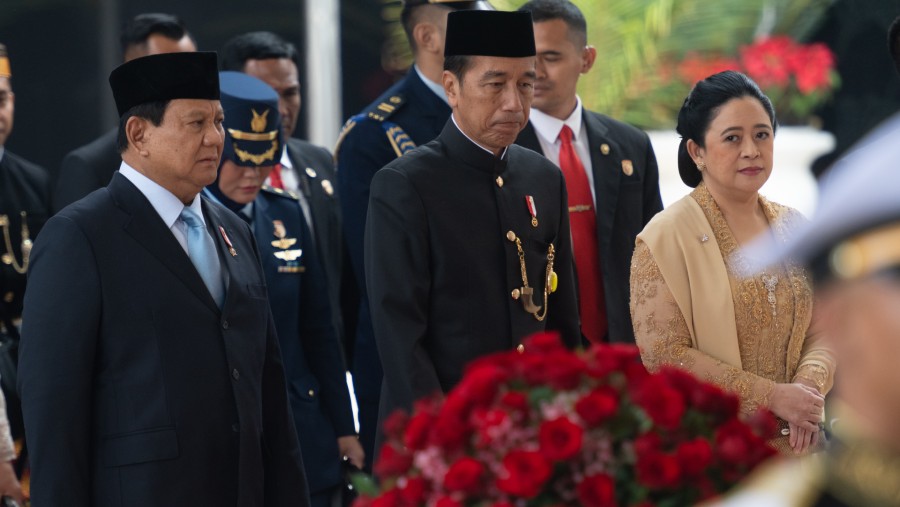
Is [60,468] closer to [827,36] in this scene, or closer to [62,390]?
[62,390]

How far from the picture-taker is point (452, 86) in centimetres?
373

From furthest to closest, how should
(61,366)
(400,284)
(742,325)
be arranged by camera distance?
(742,325) → (400,284) → (61,366)

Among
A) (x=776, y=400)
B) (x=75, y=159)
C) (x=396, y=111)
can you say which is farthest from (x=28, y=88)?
(x=776, y=400)

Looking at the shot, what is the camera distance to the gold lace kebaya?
3.54 meters

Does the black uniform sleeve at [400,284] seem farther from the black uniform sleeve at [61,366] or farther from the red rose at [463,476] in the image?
the red rose at [463,476]

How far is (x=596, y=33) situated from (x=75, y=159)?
12.0 feet

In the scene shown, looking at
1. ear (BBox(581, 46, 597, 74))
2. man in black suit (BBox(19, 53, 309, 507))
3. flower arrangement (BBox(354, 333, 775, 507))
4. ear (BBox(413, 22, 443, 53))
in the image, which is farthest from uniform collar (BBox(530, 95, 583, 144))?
flower arrangement (BBox(354, 333, 775, 507))

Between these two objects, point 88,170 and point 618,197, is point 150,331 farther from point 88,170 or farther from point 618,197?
point 618,197

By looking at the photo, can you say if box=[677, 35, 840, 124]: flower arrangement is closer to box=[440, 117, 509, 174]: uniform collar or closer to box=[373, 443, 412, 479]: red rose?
box=[440, 117, 509, 174]: uniform collar

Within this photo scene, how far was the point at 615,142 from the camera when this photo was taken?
4516 mm

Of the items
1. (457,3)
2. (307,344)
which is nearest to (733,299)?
(307,344)

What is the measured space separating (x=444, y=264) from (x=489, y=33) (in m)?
0.64

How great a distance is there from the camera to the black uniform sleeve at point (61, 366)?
3.04 m

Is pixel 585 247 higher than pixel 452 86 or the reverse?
the reverse
